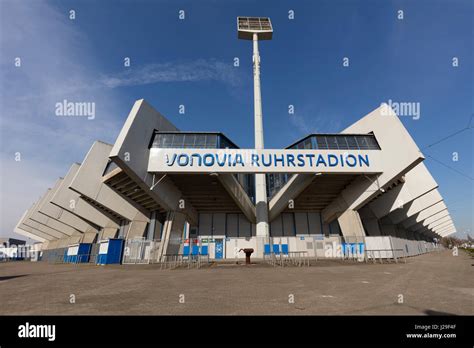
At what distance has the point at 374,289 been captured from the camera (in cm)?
772

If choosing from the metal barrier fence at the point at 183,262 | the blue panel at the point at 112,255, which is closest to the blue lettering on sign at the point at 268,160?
the metal barrier fence at the point at 183,262

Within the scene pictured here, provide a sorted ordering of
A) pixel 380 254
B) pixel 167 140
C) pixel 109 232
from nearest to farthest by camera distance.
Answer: pixel 380 254 < pixel 167 140 < pixel 109 232

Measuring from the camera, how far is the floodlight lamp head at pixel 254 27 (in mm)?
35906

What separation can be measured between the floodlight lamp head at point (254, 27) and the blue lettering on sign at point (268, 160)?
24.1 meters

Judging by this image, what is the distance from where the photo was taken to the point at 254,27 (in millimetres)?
36500

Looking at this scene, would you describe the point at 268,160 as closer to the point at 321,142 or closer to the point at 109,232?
the point at 321,142

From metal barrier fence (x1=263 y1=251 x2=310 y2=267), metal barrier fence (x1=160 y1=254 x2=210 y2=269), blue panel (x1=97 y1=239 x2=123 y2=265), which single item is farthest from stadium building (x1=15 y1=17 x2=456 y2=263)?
metal barrier fence (x1=263 y1=251 x2=310 y2=267)

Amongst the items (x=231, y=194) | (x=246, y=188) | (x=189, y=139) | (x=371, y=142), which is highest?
(x=189, y=139)

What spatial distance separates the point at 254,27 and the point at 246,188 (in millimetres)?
25216

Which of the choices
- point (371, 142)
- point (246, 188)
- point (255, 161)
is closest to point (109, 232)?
point (246, 188)
